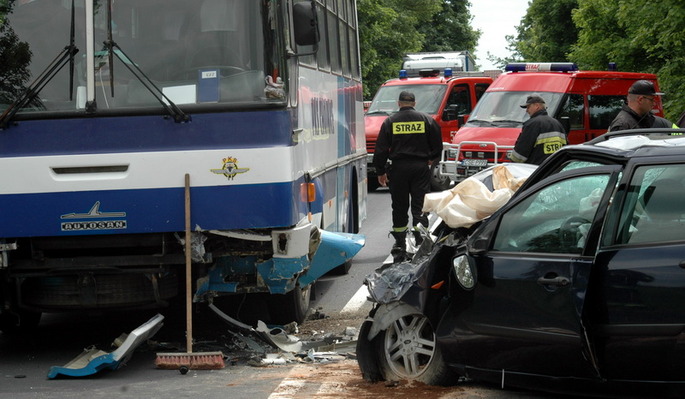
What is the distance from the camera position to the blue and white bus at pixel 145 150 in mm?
8203

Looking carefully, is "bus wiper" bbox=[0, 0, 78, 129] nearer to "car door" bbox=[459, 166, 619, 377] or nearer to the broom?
the broom

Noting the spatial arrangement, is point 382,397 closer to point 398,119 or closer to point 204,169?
point 204,169

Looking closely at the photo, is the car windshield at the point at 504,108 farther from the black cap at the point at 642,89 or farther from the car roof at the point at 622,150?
the car roof at the point at 622,150

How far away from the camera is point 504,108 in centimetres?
2034

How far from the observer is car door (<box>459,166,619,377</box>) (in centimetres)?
605

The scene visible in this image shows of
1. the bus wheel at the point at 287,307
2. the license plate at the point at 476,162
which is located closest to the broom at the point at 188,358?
the bus wheel at the point at 287,307

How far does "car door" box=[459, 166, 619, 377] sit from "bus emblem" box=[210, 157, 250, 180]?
7.14 ft

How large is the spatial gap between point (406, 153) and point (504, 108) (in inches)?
279

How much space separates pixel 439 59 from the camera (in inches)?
1638

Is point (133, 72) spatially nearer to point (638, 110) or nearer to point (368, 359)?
point (368, 359)

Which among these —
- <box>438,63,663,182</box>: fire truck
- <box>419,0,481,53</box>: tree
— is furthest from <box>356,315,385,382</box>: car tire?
<box>419,0,481,53</box>: tree

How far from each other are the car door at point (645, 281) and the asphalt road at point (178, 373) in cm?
113

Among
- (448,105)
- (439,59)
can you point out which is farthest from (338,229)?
(439,59)

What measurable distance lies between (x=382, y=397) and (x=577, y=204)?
5.32ft
